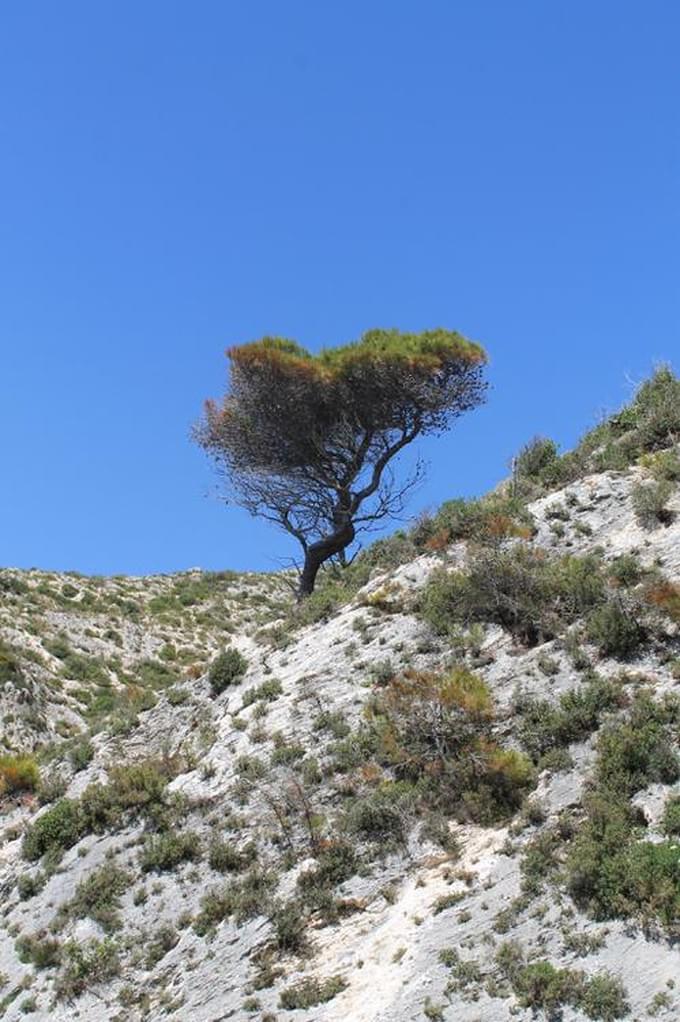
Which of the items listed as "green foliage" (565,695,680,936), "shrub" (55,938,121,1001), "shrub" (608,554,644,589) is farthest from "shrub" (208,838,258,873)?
"shrub" (608,554,644,589)

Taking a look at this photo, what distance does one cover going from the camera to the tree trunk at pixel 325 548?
2414cm

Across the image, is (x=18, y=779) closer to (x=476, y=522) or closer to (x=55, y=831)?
(x=55, y=831)

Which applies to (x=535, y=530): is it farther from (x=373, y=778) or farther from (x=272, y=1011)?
(x=272, y=1011)

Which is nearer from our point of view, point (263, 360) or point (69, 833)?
point (69, 833)

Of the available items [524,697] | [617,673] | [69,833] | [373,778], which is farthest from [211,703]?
[617,673]

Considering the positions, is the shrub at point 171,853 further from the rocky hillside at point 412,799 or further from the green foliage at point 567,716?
the green foliage at point 567,716

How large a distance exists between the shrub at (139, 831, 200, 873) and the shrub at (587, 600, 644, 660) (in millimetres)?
6546

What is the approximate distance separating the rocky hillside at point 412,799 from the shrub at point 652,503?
5 centimetres

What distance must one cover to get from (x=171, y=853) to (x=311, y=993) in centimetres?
400

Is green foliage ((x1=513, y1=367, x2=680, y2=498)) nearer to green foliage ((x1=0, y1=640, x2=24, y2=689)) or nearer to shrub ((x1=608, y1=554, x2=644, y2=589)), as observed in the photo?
shrub ((x1=608, y1=554, x2=644, y2=589))

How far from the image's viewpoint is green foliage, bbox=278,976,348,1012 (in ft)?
32.6

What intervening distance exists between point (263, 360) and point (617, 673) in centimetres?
1435

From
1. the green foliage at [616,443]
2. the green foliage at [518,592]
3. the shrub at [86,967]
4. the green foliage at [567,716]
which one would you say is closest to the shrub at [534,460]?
the green foliage at [616,443]

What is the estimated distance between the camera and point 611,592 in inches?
584
